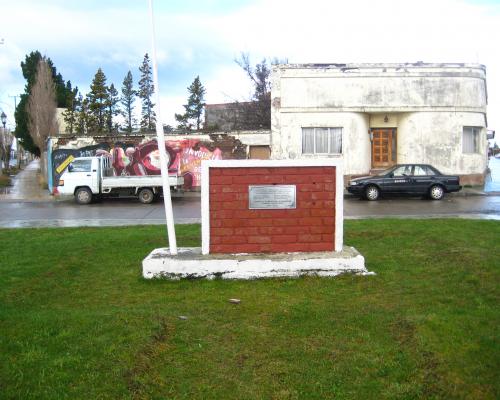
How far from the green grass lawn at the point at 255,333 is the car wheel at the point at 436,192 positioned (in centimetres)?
1283

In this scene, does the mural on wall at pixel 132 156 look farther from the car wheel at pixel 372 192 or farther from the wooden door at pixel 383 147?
the car wheel at pixel 372 192

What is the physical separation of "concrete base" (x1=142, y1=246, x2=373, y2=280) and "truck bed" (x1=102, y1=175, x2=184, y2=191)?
13.6 meters

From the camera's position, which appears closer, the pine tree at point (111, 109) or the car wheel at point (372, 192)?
the car wheel at point (372, 192)

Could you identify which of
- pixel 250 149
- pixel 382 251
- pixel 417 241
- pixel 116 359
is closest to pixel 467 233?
pixel 417 241

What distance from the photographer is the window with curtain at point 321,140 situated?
25.5m

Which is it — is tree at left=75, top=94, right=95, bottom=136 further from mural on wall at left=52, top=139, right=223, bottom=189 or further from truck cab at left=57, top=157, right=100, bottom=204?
truck cab at left=57, top=157, right=100, bottom=204

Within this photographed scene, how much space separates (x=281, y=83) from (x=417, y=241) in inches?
634

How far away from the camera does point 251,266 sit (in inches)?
300

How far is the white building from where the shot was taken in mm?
25125

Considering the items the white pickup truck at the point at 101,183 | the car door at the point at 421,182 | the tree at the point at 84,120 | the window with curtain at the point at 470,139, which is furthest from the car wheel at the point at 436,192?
the tree at the point at 84,120

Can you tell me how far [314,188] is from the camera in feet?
26.2

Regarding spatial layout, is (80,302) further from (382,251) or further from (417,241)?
(417,241)

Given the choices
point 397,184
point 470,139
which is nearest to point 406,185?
point 397,184

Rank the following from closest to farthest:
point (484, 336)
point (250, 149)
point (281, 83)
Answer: point (484, 336), point (281, 83), point (250, 149)
